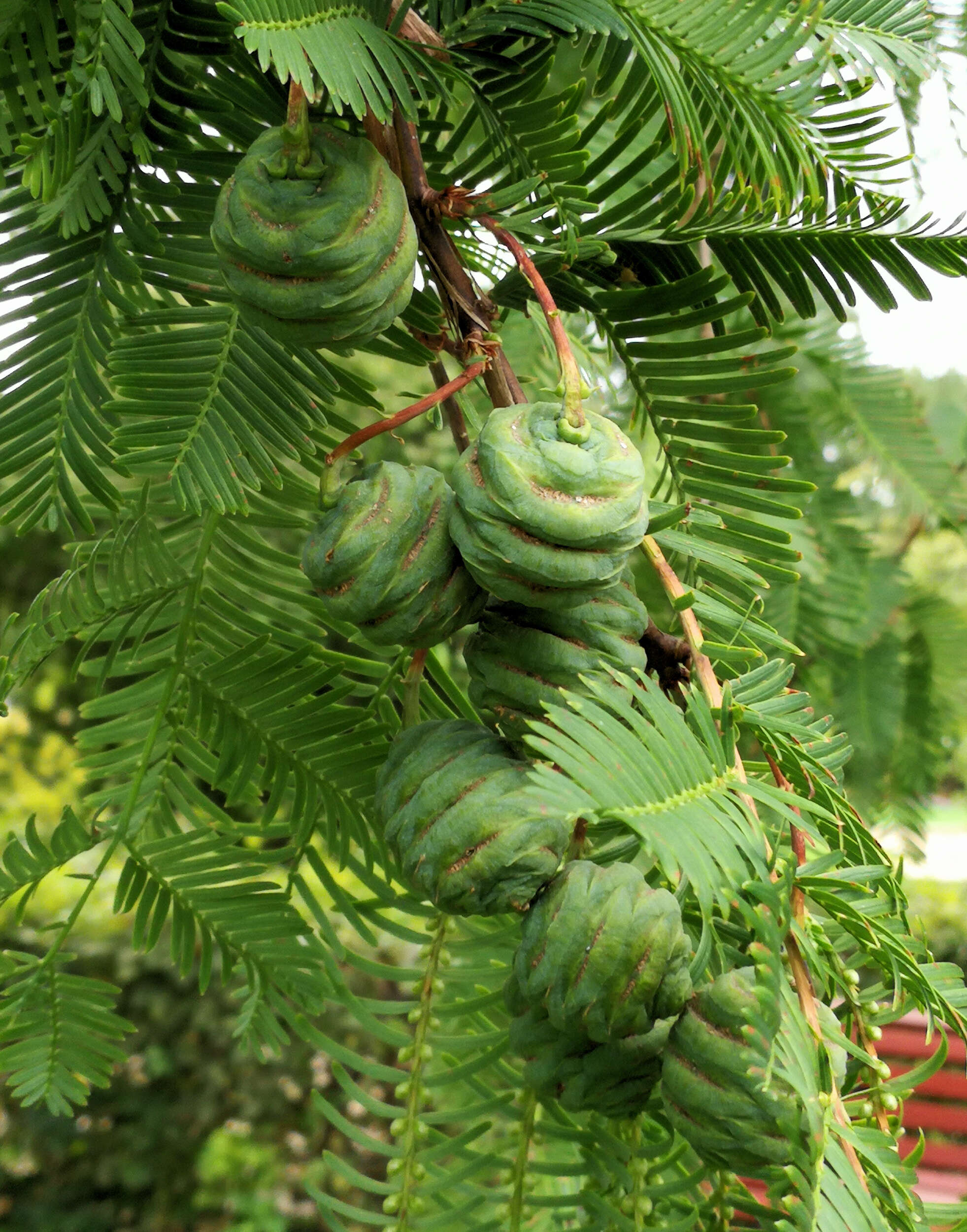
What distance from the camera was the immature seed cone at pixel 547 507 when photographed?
335 mm

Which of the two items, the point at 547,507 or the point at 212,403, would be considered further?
the point at 212,403

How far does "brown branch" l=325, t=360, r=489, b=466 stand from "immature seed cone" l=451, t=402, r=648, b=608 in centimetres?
3

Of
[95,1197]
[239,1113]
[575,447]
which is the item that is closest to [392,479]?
[575,447]

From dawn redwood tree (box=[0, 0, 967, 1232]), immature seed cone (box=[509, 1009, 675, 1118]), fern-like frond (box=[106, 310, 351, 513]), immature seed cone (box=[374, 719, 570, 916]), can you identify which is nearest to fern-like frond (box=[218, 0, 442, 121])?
dawn redwood tree (box=[0, 0, 967, 1232])

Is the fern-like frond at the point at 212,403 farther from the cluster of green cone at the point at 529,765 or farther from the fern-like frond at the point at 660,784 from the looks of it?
the fern-like frond at the point at 660,784

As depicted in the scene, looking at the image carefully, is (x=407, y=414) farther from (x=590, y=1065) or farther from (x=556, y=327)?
(x=590, y=1065)

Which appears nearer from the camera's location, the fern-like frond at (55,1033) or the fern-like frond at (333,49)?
the fern-like frond at (333,49)

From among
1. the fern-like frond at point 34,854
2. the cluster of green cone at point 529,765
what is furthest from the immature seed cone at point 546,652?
the fern-like frond at point 34,854

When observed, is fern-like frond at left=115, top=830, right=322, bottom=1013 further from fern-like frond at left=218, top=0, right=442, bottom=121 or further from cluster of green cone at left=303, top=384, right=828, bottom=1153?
fern-like frond at left=218, top=0, right=442, bottom=121

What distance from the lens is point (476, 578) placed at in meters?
0.36

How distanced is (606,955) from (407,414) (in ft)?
0.63

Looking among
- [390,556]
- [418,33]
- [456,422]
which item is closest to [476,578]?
[390,556]

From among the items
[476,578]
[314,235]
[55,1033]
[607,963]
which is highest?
[314,235]

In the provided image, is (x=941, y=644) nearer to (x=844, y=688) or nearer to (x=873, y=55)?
(x=844, y=688)
